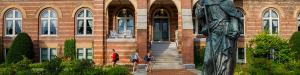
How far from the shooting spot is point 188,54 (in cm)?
3297

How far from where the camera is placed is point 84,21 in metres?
37.3

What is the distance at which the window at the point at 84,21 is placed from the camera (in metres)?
37.3

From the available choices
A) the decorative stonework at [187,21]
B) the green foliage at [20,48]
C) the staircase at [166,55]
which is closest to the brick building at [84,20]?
the staircase at [166,55]

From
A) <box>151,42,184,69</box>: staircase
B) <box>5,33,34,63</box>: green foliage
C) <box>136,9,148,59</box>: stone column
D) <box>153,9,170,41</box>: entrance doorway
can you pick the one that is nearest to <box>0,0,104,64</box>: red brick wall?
<box>5,33,34,63</box>: green foliage

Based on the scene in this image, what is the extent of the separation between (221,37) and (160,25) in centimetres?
2946

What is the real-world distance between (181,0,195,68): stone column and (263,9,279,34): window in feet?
23.4

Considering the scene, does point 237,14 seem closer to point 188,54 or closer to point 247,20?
point 188,54

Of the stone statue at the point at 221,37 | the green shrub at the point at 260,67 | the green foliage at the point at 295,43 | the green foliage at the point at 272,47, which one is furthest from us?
the green foliage at the point at 295,43

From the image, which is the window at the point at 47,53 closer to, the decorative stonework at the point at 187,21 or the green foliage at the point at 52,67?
the decorative stonework at the point at 187,21

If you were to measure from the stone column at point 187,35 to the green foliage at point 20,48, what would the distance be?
10354 millimetres

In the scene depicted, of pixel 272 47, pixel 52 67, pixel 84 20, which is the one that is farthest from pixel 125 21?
pixel 52 67

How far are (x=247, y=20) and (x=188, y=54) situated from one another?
6520 mm

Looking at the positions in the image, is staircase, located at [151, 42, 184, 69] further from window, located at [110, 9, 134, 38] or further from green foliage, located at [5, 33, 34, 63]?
green foliage, located at [5, 33, 34, 63]

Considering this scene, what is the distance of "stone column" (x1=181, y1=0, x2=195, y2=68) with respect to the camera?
3275 cm
